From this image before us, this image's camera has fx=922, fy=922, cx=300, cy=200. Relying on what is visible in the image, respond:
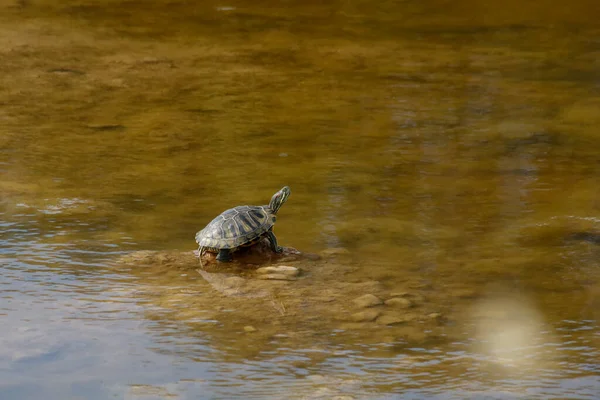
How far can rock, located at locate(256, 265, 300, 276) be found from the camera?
5691 mm

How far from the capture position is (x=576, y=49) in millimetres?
11227

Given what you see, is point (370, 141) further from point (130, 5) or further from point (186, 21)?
point (130, 5)

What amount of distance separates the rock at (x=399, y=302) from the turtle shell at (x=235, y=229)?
103 centimetres

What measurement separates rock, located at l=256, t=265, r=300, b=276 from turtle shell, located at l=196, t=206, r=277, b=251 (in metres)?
0.23

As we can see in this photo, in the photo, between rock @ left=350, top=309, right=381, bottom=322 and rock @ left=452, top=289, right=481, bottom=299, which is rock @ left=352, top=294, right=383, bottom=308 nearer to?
rock @ left=350, top=309, right=381, bottom=322

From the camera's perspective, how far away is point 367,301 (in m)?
5.28

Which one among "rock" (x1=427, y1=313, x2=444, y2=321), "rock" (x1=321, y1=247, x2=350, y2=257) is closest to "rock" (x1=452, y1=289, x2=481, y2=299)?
"rock" (x1=427, y1=313, x2=444, y2=321)

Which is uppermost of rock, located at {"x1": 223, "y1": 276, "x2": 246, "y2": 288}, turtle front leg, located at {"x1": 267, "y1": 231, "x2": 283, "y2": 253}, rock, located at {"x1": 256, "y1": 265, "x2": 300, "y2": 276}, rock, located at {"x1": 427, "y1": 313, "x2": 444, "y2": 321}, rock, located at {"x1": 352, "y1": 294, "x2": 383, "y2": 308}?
turtle front leg, located at {"x1": 267, "y1": 231, "x2": 283, "y2": 253}

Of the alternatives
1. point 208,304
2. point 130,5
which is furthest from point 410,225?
point 130,5

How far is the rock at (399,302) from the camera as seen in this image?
5.27m

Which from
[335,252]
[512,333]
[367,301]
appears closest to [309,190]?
[335,252]

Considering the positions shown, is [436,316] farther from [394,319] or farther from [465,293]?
[465,293]

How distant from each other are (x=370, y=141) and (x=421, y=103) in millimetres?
1262

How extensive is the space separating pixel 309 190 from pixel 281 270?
164cm
